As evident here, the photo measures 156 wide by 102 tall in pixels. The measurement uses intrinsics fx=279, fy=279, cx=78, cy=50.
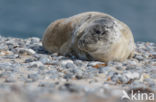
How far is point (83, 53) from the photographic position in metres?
6.17

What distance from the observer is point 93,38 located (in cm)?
570

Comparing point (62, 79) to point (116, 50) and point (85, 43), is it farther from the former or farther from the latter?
point (116, 50)

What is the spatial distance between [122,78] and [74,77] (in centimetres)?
72

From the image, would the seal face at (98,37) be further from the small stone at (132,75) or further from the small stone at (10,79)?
the small stone at (10,79)

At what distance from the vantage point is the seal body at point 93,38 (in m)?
5.72

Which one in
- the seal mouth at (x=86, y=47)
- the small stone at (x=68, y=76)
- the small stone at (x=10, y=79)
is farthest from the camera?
the seal mouth at (x=86, y=47)

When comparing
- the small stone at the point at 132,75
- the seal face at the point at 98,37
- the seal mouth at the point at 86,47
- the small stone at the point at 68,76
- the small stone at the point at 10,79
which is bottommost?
the small stone at the point at 132,75

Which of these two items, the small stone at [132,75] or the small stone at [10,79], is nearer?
the small stone at [10,79]

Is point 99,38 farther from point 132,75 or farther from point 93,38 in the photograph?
point 132,75

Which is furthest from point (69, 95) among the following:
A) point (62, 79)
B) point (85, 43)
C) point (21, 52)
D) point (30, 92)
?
point (21, 52)

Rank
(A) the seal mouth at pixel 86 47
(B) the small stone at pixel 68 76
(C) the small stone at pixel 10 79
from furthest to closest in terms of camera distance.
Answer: (A) the seal mouth at pixel 86 47, (B) the small stone at pixel 68 76, (C) the small stone at pixel 10 79

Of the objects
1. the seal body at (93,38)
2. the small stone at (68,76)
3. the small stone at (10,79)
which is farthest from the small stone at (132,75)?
the small stone at (10,79)

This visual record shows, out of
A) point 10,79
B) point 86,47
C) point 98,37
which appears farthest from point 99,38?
point 10,79

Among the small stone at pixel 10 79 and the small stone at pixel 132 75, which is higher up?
the small stone at pixel 10 79
